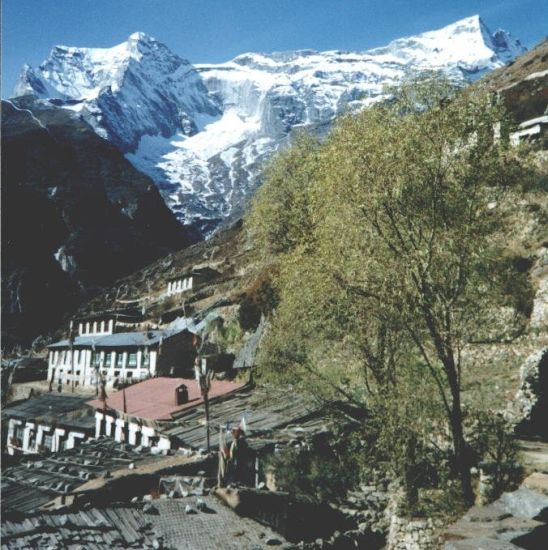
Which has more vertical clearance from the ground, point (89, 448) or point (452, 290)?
point (452, 290)

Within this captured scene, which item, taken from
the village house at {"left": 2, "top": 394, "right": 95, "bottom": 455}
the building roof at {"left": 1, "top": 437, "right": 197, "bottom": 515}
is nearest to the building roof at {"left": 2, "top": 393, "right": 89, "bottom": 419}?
the village house at {"left": 2, "top": 394, "right": 95, "bottom": 455}

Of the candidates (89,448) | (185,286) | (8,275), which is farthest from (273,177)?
(8,275)

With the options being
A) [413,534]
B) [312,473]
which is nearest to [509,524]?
[413,534]

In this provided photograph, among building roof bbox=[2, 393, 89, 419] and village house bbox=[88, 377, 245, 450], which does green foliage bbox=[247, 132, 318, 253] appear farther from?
building roof bbox=[2, 393, 89, 419]

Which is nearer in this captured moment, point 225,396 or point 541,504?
point 541,504

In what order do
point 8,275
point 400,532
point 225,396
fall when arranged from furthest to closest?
point 8,275, point 225,396, point 400,532

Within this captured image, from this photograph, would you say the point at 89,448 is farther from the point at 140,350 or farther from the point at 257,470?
the point at 140,350
